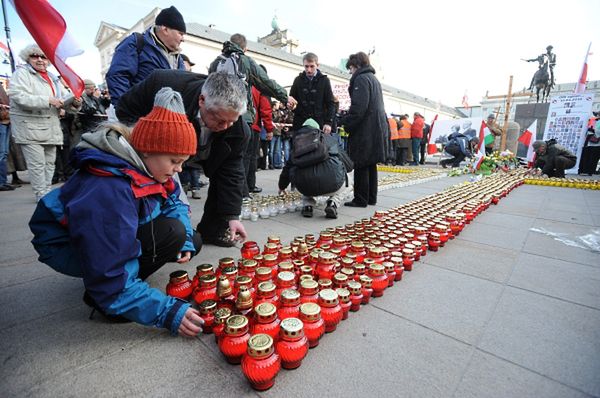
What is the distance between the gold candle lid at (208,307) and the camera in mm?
1429

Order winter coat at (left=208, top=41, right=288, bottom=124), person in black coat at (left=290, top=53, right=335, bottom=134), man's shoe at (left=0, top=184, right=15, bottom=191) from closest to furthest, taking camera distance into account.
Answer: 1. winter coat at (left=208, top=41, right=288, bottom=124)
2. person in black coat at (left=290, top=53, right=335, bottom=134)
3. man's shoe at (left=0, top=184, right=15, bottom=191)

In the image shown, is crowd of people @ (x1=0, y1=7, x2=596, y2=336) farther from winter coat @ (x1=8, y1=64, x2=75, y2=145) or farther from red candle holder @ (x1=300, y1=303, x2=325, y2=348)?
red candle holder @ (x1=300, y1=303, x2=325, y2=348)

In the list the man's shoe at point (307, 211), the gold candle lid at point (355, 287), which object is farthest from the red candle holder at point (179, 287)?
the man's shoe at point (307, 211)

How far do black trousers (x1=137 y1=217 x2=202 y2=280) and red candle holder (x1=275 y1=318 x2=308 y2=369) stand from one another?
0.79 meters

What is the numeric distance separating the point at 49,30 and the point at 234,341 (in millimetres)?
2667

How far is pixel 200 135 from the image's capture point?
2.12m

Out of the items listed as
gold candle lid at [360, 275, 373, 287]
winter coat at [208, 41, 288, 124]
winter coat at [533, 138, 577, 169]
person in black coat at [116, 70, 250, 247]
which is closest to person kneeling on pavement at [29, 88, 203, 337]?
person in black coat at [116, 70, 250, 247]

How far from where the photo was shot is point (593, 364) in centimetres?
124

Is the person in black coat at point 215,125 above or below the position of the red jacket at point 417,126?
below

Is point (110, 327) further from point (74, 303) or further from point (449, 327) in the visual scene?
point (449, 327)

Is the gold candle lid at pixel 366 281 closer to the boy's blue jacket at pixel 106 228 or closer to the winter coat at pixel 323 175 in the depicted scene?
the boy's blue jacket at pixel 106 228

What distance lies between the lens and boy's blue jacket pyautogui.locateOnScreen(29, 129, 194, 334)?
112 centimetres

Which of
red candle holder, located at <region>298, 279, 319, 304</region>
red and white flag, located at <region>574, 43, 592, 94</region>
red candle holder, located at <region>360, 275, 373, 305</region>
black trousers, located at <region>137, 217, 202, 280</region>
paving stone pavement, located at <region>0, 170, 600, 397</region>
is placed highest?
red and white flag, located at <region>574, 43, 592, 94</region>

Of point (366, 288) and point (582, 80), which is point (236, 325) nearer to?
point (366, 288)
